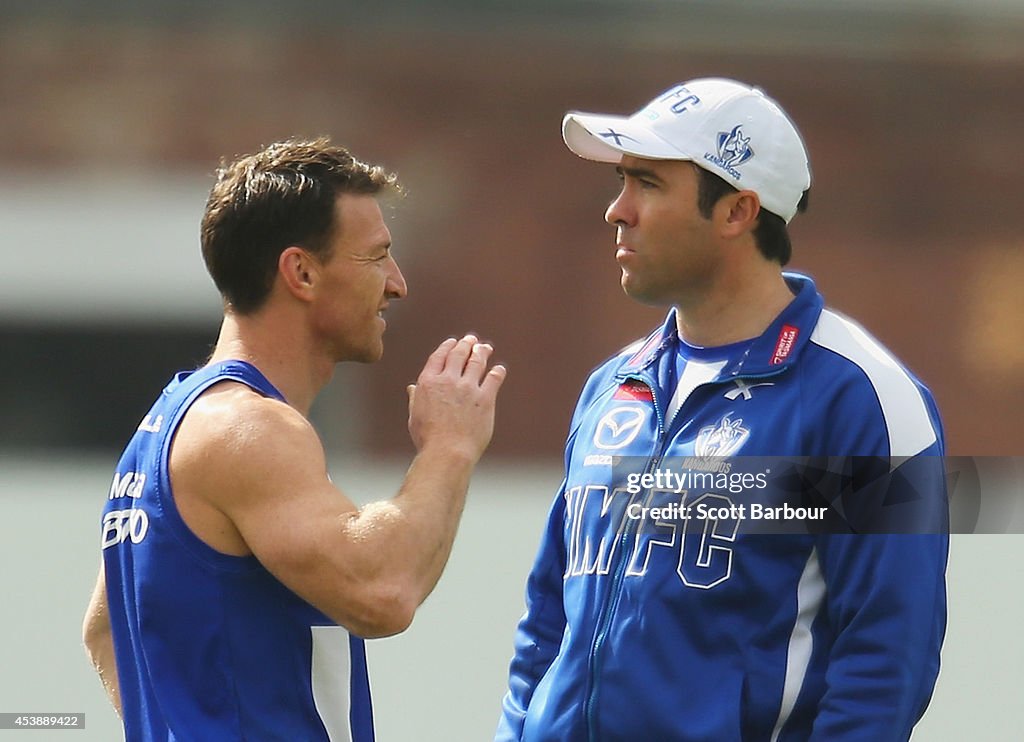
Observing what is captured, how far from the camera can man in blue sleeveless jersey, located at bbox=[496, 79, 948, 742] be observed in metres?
2.68

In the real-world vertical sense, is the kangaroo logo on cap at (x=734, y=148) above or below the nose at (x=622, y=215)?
above

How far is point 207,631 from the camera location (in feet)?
8.07

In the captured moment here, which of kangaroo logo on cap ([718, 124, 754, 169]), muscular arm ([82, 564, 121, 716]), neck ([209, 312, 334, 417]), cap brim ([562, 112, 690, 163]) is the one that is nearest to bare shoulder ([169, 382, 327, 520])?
neck ([209, 312, 334, 417])

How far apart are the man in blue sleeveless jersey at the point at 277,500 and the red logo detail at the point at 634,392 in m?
0.42

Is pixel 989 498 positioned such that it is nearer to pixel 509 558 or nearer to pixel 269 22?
pixel 509 558

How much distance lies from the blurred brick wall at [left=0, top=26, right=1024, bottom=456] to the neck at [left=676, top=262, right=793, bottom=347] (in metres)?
8.17

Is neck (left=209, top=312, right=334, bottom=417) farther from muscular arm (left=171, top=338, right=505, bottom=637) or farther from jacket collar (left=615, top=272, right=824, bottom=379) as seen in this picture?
jacket collar (left=615, top=272, right=824, bottom=379)

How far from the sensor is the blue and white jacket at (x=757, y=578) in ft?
8.66

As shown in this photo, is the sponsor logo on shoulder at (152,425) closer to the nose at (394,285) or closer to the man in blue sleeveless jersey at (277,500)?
the man in blue sleeveless jersey at (277,500)

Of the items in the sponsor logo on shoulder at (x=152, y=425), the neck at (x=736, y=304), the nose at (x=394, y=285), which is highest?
the nose at (x=394, y=285)

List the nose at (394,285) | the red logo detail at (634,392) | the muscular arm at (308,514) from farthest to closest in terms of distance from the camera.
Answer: the red logo detail at (634,392), the nose at (394,285), the muscular arm at (308,514)

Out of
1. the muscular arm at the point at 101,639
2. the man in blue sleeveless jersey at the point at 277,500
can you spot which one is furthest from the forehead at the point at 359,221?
the muscular arm at the point at 101,639

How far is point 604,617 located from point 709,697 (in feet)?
0.83

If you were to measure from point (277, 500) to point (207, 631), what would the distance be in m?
0.26
